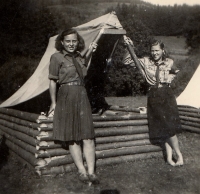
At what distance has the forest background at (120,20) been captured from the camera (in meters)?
17.1

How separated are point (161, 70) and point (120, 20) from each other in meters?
14.0

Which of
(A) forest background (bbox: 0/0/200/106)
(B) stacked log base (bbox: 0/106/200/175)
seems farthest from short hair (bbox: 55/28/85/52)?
(A) forest background (bbox: 0/0/200/106)

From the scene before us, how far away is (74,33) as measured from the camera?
3803 millimetres

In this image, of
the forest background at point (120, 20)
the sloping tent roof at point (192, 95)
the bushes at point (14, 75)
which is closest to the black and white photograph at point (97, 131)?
the sloping tent roof at point (192, 95)

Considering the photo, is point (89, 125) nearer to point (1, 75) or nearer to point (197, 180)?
point (197, 180)

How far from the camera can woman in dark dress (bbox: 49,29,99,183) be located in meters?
3.73

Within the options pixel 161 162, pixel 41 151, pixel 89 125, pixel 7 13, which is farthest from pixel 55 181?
pixel 7 13

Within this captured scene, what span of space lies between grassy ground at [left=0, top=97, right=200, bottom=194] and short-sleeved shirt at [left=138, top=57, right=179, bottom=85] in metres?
1.36

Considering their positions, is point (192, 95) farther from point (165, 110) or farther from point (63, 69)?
point (63, 69)

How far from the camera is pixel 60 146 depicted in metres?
4.15

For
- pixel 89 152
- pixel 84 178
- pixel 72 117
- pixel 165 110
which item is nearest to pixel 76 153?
pixel 89 152

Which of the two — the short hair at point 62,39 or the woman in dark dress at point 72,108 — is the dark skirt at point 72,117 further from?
the short hair at point 62,39

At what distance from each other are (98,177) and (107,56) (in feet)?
8.63

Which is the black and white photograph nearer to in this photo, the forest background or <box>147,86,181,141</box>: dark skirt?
<box>147,86,181,141</box>: dark skirt
